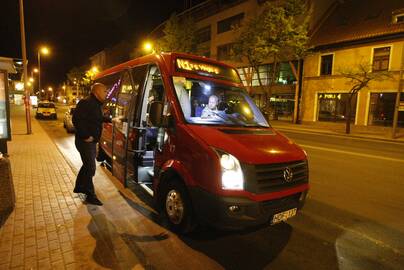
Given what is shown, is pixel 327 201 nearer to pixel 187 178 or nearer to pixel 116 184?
pixel 187 178

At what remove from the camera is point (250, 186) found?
3363 millimetres

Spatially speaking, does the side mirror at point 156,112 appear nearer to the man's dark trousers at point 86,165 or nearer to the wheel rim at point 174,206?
the wheel rim at point 174,206

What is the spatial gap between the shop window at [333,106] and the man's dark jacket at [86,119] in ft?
78.4

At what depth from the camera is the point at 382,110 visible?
2217 centimetres

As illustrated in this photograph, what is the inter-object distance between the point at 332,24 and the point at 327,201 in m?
25.6

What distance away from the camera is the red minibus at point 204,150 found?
336cm

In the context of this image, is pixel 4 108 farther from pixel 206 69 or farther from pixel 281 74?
pixel 281 74

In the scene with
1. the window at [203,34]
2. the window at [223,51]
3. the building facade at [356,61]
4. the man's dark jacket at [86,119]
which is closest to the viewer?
the man's dark jacket at [86,119]

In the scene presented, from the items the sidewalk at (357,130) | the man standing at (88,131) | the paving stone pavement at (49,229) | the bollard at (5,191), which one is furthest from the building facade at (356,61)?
the bollard at (5,191)

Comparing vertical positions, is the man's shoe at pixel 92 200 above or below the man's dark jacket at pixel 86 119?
below

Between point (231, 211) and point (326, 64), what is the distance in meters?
26.3

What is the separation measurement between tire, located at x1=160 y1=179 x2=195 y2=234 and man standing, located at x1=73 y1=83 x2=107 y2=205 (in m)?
1.57

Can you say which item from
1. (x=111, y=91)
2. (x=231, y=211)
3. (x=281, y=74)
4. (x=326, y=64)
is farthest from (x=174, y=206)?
(x=281, y=74)

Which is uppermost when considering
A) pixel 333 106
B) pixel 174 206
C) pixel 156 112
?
pixel 333 106
